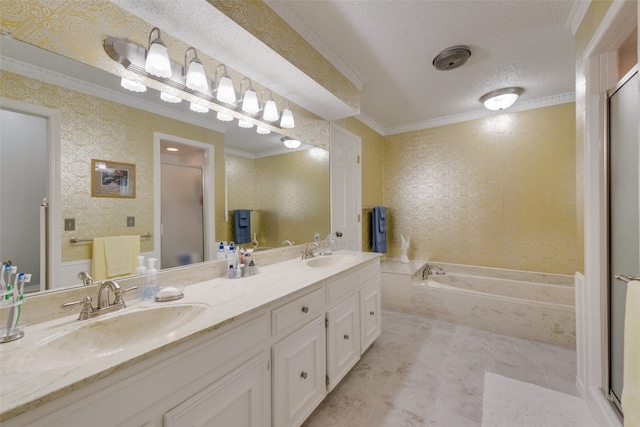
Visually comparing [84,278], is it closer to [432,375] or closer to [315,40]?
[315,40]

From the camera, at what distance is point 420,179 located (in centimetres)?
368

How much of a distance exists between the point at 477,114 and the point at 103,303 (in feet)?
13.1

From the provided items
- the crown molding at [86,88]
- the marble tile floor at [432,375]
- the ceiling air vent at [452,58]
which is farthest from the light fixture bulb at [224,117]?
the marble tile floor at [432,375]

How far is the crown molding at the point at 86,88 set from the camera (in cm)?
91

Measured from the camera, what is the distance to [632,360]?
2.86 ft

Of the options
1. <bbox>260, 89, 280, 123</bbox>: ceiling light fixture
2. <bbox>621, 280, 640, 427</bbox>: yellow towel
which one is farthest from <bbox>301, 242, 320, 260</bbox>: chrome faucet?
<bbox>621, 280, 640, 427</bbox>: yellow towel

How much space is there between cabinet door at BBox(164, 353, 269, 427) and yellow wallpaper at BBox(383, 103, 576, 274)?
3.10 m

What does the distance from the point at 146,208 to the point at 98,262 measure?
30 cm

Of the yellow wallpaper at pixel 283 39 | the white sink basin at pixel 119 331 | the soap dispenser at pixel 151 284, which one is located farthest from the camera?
the yellow wallpaper at pixel 283 39

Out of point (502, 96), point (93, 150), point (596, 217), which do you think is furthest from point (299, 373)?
point (502, 96)

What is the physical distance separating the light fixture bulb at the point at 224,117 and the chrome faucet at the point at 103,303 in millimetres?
1062

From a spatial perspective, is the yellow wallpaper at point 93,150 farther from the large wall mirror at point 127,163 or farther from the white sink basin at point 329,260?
the white sink basin at point 329,260

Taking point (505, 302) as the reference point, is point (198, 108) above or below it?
above

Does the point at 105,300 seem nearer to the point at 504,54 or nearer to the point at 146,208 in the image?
the point at 146,208
